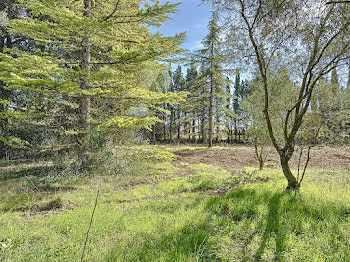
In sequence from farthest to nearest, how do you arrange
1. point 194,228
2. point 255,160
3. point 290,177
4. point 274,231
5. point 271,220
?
point 255,160 < point 290,177 < point 271,220 < point 194,228 < point 274,231

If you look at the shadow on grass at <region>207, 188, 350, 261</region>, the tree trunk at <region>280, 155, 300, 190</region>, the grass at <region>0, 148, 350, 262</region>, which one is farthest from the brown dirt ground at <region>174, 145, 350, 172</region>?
the grass at <region>0, 148, 350, 262</region>

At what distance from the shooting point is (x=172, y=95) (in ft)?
25.4

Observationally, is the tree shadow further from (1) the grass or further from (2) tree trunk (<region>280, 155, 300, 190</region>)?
(2) tree trunk (<region>280, 155, 300, 190</region>)

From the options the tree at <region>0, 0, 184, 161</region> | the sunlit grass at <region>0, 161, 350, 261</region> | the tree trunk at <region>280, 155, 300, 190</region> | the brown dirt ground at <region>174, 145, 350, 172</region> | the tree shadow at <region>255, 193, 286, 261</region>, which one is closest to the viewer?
the sunlit grass at <region>0, 161, 350, 261</region>

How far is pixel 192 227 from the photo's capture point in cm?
327

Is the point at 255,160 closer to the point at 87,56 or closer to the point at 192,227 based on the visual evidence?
the point at 192,227

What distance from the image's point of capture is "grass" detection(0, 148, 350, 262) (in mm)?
2477

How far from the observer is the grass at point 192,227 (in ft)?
8.13

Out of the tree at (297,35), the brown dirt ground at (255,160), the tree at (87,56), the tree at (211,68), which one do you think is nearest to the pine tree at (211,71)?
the tree at (211,68)

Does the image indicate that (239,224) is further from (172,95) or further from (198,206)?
(172,95)

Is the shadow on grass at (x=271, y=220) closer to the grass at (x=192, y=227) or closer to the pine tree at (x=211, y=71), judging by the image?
the grass at (x=192, y=227)

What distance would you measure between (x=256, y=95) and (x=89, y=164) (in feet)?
25.7

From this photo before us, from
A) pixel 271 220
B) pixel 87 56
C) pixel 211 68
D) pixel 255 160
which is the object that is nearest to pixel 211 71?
pixel 211 68

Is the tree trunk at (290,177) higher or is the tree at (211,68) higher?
the tree at (211,68)
